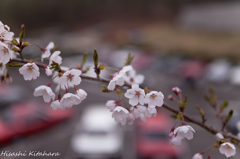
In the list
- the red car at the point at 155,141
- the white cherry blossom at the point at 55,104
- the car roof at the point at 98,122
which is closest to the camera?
the white cherry blossom at the point at 55,104

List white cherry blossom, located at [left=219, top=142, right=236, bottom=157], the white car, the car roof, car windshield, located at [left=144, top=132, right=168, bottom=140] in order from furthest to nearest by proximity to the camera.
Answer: the car roof < car windshield, located at [left=144, top=132, right=168, bottom=140] < the white car < white cherry blossom, located at [left=219, top=142, right=236, bottom=157]

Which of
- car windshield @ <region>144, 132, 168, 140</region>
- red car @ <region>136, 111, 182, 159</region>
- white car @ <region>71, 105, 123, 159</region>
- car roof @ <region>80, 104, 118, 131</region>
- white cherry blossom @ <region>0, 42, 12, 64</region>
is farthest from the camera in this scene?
car roof @ <region>80, 104, 118, 131</region>

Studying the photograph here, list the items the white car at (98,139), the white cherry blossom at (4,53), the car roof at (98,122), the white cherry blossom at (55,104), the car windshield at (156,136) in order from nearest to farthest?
the white cherry blossom at (4,53) → the white cherry blossom at (55,104) → the white car at (98,139) → the car windshield at (156,136) → the car roof at (98,122)

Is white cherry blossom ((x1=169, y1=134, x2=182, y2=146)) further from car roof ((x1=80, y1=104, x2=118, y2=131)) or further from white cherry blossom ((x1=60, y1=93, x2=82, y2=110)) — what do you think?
car roof ((x1=80, y1=104, x2=118, y2=131))

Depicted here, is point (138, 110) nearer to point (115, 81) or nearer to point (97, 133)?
point (115, 81)

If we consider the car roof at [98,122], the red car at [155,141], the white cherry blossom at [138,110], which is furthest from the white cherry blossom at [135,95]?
the car roof at [98,122]

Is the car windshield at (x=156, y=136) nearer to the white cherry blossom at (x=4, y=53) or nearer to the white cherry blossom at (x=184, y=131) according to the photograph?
the white cherry blossom at (x=184, y=131)

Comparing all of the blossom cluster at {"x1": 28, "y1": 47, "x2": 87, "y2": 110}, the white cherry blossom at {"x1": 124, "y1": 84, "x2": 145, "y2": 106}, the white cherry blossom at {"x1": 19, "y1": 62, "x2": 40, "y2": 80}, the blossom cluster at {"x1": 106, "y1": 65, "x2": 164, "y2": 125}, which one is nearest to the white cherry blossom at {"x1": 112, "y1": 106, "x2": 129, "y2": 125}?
the blossom cluster at {"x1": 106, "y1": 65, "x2": 164, "y2": 125}

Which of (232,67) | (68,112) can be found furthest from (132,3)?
(68,112)
